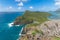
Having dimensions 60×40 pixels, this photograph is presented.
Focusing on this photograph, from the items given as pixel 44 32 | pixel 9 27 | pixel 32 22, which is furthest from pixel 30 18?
pixel 9 27

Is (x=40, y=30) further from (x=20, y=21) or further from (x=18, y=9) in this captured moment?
(x=18, y=9)

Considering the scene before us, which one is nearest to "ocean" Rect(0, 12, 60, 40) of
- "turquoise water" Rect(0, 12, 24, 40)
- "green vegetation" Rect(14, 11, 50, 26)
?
"turquoise water" Rect(0, 12, 24, 40)

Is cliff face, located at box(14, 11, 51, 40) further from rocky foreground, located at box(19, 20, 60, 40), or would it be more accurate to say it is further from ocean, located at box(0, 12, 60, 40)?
ocean, located at box(0, 12, 60, 40)

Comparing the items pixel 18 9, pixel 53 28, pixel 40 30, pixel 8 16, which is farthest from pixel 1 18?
pixel 53 28

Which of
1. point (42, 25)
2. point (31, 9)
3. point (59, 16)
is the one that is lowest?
point (42, 25)

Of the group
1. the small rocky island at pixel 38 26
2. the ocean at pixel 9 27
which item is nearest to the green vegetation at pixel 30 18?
the small rocky island at pixel 38 26

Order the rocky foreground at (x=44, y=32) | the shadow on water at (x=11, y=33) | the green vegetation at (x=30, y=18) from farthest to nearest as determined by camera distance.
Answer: the green vegetation at (x=30, y=18)
the shadow on water at (x=11, y=33)
the rocky foreground at (x=44, y=32)

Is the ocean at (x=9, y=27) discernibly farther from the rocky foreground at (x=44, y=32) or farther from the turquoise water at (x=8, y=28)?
the rocky foreground at (x=44, y=32)

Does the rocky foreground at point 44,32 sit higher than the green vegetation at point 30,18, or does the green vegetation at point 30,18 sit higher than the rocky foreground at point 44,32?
the green vegetation at point 30,18
